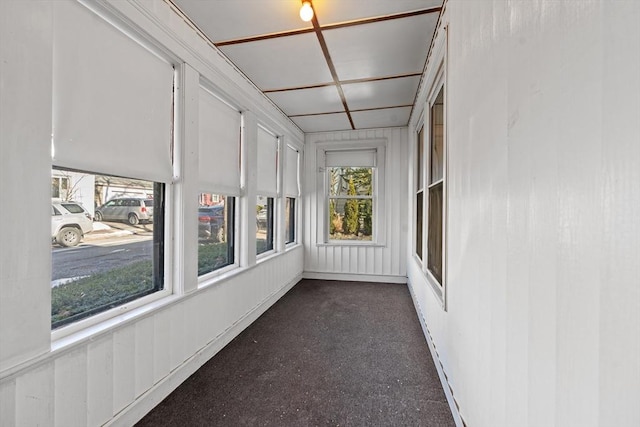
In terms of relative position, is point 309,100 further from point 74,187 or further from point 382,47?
point 74,187

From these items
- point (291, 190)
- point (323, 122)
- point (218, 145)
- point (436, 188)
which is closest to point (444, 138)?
point (436, 188)

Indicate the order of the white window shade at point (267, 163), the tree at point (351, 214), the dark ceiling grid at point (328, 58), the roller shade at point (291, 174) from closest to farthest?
the dark ceiling grid at point (328, 58) < the white window shade at point (267, 163) < the roller shade at point (291, 174) < the tree at point (351, 214)

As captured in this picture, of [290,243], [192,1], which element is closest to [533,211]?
[192,1]

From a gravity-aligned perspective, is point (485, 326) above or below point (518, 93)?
below

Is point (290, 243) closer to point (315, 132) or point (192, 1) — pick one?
point (315, 132)

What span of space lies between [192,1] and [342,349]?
2.94 meters

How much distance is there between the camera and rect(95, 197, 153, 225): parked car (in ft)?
5.24

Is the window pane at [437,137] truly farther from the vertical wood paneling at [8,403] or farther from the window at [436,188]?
the vertical wood paneling at [8,403]

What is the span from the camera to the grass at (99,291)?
1355 millimetres

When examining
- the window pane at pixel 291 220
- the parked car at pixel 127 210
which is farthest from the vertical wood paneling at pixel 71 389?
the window pane at pixel 291 220

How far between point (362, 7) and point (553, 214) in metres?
1.84

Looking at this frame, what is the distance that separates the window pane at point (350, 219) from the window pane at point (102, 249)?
132 inches

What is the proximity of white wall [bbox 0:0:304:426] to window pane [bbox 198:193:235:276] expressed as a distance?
21cm

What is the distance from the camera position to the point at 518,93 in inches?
37.3
